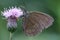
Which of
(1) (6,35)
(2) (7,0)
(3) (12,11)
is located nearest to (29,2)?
(2) (7,0)

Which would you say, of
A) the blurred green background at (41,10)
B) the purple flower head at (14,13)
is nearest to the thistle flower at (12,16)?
the purple flower head at (14,13)

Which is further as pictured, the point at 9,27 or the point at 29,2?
the point at 29,2

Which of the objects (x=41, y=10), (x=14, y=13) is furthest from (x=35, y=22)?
(x=41, y=10)

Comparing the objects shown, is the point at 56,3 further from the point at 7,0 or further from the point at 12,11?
the point at 12,11

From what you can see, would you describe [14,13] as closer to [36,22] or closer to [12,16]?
[12,16]

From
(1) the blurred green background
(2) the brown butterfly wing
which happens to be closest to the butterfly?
(2) the brown butterfly wing

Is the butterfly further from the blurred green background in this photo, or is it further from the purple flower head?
the blurred green background
